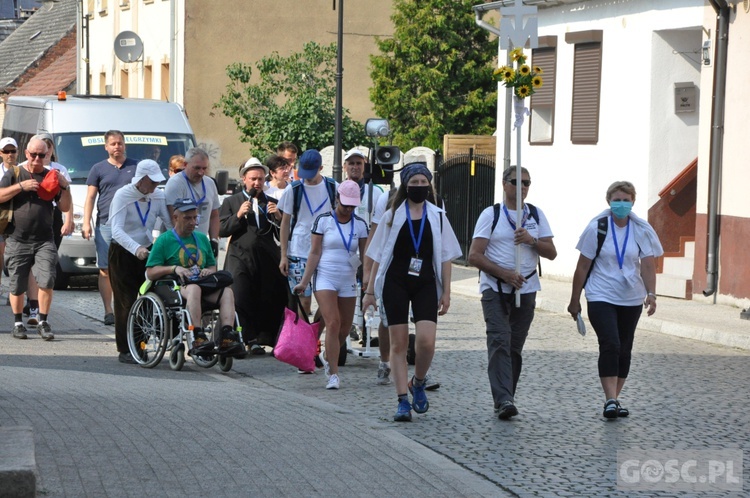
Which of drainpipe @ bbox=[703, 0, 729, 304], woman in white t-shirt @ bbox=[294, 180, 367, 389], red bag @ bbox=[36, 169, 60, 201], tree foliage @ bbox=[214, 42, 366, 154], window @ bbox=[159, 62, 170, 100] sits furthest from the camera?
window @ bbox=[159, 62, 170, 100]

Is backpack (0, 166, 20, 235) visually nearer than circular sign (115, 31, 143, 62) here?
Yes

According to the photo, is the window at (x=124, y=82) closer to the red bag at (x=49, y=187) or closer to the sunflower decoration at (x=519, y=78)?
the red bag at (x=49, y=187)

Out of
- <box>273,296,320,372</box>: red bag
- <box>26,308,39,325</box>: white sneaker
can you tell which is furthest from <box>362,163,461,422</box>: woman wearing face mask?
<box>26,308,39,325</box>: white sneaker

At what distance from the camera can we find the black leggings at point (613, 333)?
9562 mm

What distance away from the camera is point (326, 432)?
8445 mm

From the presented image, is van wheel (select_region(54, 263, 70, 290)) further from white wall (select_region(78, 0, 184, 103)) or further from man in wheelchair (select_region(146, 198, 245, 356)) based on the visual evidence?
white wall (select_region(78, 0, 184, 103))

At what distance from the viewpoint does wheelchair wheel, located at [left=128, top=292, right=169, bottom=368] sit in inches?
460

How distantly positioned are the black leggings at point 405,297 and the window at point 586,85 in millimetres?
13044

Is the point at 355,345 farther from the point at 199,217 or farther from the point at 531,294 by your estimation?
the point at 531,294

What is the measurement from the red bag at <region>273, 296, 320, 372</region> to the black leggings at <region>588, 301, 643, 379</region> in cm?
255

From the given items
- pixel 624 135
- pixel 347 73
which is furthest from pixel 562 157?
pixel 347 73

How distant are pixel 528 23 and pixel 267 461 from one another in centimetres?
458

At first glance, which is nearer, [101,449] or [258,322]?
[101,449]

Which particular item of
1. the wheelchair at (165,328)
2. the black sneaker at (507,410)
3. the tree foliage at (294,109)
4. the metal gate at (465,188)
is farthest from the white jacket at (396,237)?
the tree foliage at (294,109)
